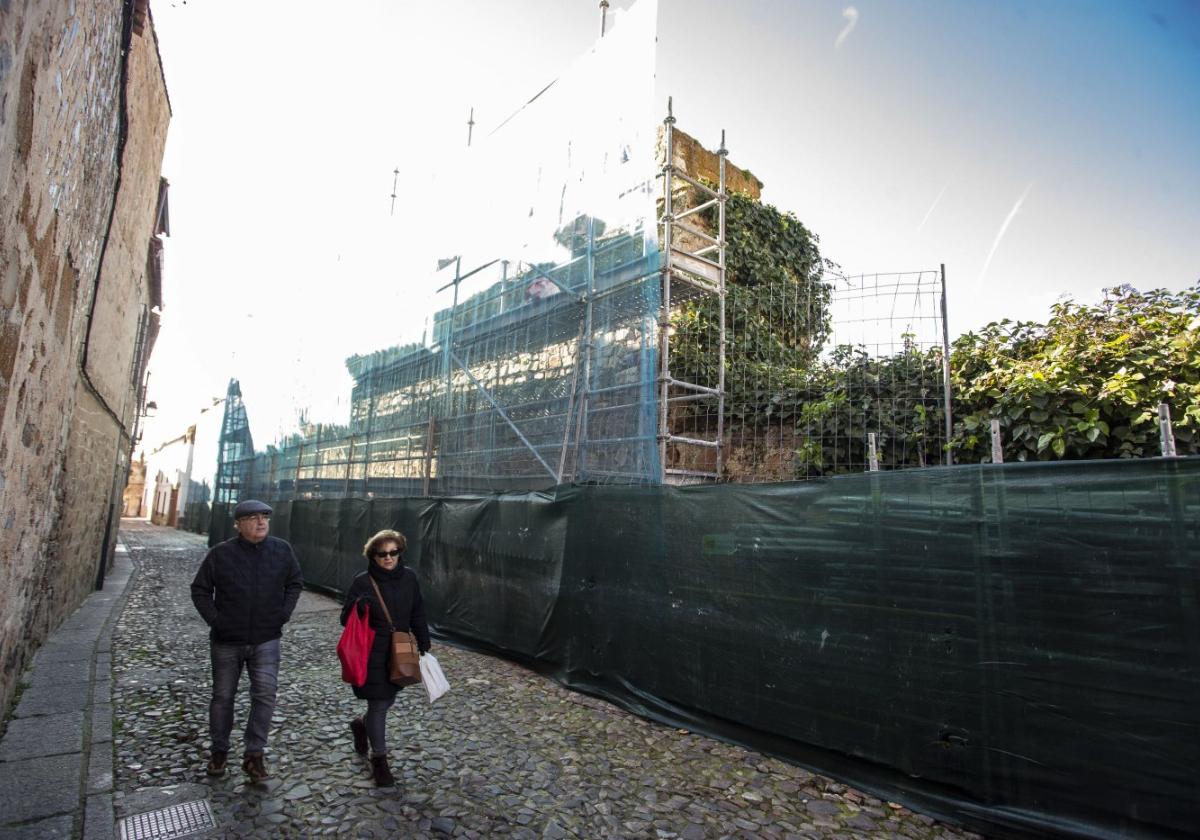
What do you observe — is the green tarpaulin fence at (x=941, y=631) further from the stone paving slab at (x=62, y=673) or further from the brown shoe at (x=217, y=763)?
the stone paving slab at (x=62, y=673)

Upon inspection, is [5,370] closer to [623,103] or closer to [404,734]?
[404,734]

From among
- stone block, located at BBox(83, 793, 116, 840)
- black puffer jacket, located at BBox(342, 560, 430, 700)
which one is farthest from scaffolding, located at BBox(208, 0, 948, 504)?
stone block, located at BBox(83, 793, 116, 840)

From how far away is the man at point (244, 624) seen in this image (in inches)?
147

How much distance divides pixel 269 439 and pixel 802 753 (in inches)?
786

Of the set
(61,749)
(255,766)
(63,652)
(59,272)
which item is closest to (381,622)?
(255,766)

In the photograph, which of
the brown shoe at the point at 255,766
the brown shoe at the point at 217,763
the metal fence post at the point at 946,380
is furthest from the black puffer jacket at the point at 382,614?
the metal fence post at the point at 946,380

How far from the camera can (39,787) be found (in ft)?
11.0

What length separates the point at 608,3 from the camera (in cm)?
1047

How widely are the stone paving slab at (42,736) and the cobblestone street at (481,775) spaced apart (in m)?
0.25

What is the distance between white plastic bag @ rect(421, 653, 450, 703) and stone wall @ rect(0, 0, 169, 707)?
2.43 meters

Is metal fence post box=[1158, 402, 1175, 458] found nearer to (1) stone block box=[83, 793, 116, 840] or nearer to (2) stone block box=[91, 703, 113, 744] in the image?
(1) stone block box=[83, 793, 116, 840]

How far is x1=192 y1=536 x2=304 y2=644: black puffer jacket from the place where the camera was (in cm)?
381

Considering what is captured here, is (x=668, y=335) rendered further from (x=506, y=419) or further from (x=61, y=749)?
(x=61, y=749)

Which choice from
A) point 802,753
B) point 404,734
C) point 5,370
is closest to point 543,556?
point 404,734
